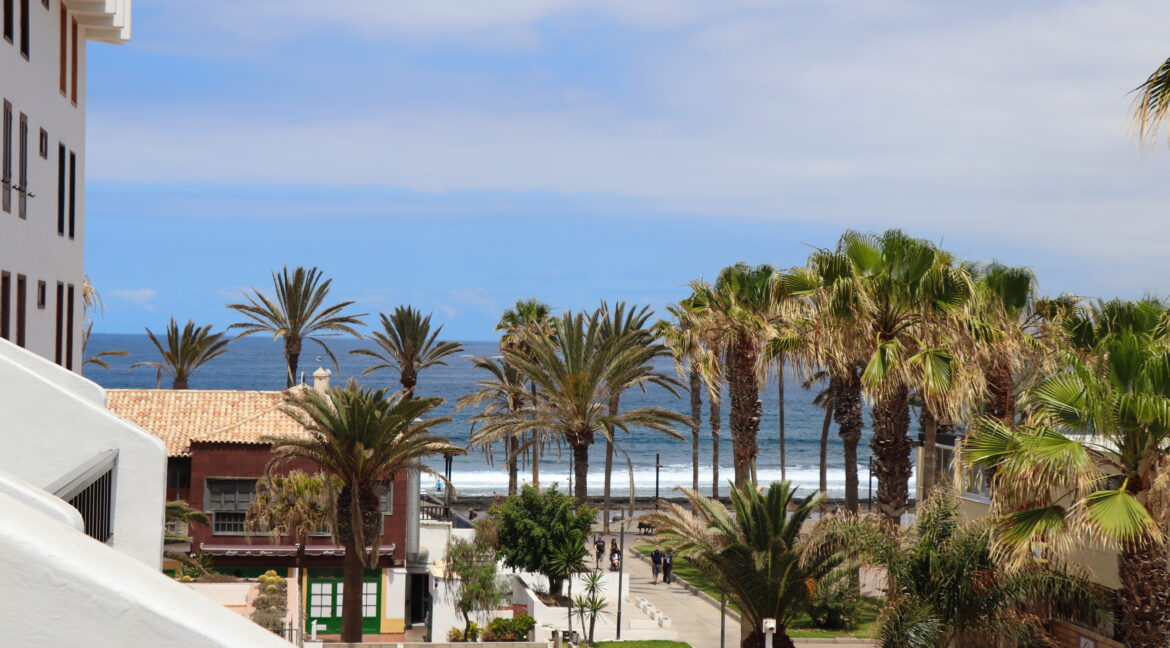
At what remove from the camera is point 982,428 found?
17.8 meters

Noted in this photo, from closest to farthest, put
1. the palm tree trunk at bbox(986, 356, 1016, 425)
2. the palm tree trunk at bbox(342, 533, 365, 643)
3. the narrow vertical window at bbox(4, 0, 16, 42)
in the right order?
the narrow vertical window at bbox(4, 0, 16, 42), the palm tree trunk at bbox(342, 533, 365, 643), the palm tree trunk at bbox(986, 356, 1016, 425)

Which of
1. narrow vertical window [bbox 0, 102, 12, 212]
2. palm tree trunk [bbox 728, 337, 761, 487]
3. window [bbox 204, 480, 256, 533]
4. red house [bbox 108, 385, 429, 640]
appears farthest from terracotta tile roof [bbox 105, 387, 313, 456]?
narrow vertical window [bbox 0, 102, 12, 212]

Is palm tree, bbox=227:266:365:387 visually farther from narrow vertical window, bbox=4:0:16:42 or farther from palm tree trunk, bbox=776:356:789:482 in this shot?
narrow vertical window, bbox=4:0:16:42

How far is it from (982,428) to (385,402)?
1688 cm

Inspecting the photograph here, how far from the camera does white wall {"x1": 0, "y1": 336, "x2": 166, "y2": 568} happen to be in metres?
9.20

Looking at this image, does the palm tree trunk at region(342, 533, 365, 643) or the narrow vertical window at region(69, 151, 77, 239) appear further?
the palm tree trunk at region(342, 533, 365, 643)

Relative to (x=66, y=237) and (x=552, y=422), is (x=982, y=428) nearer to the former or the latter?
(x=66, y=237)

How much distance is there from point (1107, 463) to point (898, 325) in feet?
34.9

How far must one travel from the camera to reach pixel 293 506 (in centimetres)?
3575

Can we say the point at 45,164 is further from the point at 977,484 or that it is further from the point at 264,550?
the point at 264,550

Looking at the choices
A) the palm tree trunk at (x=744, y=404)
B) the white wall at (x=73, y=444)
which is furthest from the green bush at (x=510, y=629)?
the white wall at (x=73, y=444)

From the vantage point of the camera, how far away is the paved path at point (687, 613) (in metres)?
33.6

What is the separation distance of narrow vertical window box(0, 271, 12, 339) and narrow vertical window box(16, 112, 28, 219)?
1.09 metres

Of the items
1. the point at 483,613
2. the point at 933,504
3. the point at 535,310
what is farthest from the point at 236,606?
the point at 535,310
